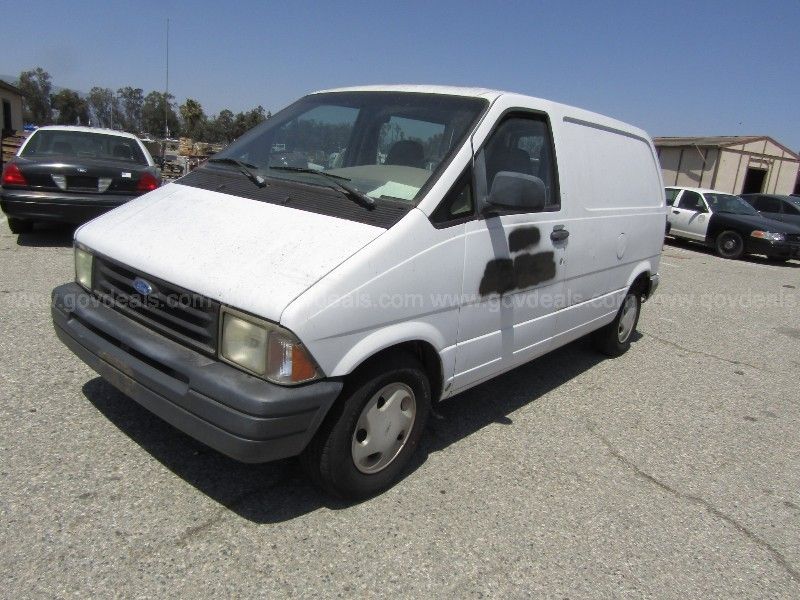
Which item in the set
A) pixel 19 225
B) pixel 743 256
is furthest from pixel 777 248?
pixel 19 225

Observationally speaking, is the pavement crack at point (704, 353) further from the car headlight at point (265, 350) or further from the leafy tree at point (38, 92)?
the leafy tree at point (38, 92)

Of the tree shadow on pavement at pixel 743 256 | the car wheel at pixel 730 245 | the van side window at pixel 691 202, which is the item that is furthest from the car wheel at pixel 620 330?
the van side window at pixel 691 202

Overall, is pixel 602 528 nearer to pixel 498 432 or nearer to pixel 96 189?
pixel 498 432

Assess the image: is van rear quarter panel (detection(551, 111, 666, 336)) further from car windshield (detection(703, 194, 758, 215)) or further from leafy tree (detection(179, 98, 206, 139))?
leafy tree (detection(179, 98, 206, 139))

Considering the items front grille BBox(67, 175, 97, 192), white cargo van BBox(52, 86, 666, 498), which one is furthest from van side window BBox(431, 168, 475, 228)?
front grille BBox(67, 175, 97, 192)

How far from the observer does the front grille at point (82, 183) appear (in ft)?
23.5

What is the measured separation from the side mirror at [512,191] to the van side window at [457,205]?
11 centimetres

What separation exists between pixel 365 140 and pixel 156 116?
91404mm

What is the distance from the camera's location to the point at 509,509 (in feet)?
9.57

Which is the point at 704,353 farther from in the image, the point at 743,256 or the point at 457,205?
the point at 743,256

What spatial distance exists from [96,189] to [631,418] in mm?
6523

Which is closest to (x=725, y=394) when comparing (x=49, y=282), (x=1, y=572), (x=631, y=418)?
(x=631, y=418)

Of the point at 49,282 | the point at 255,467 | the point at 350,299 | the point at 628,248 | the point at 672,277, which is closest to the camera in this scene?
the point at 350,299

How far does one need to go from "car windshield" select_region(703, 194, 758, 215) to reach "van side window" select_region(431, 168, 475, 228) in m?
13.9
